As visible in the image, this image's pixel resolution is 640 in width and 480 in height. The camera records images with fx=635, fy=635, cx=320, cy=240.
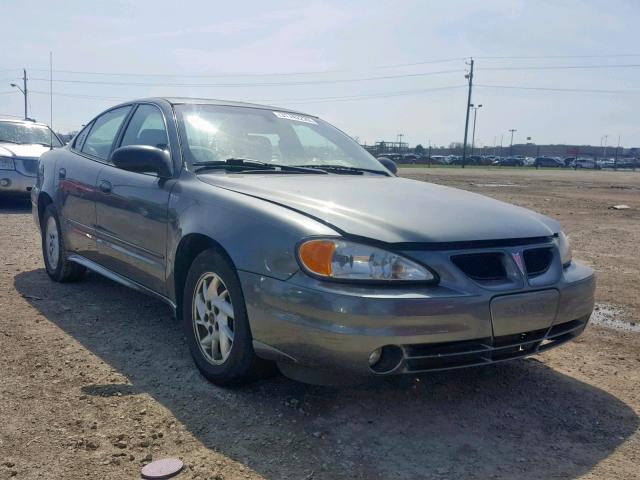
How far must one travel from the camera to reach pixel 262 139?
4.23 meters

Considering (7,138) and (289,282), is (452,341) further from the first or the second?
(7,138)

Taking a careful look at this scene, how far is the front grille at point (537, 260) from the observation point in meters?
3.05

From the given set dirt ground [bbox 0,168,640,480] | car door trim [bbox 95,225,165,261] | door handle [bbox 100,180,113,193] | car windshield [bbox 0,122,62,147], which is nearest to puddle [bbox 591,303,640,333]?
dirt ground [bbox 0,168,640,480]

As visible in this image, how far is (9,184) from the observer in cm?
1016

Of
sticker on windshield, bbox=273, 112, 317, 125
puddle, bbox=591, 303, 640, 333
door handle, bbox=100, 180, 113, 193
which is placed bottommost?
puddle, bbox=591, 303, 640, 333

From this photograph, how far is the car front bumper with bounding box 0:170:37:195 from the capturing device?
10.1 metres

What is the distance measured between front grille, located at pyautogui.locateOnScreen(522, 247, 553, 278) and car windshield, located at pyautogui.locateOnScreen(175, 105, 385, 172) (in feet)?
5.43

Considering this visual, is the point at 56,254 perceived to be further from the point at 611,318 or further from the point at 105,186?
the point at 611,318

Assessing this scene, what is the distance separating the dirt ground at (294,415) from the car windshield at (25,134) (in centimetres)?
766

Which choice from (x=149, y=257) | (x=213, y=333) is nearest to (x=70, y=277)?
(x=149, y=257)

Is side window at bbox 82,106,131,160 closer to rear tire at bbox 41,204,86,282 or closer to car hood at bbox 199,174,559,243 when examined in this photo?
rear tire at bbox 41,204,86,282

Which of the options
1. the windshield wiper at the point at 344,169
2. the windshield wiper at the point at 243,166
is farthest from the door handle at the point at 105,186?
the windshield wiper at the point at 344,169

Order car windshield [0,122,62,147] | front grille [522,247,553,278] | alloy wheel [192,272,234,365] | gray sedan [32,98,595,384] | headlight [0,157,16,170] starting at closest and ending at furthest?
gray sedan [32,98,595,384], front grille [522,247,553,278], alloy wheel [192,272,234,365], headlight [0,157,16,170], car windshield [0,122,62,147]

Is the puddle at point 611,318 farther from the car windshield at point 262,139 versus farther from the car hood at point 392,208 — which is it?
the car windshield at point 262,139
